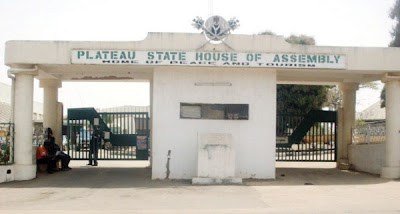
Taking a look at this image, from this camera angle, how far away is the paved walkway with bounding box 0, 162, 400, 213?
32.6 ft

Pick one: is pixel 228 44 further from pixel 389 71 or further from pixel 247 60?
pixel 389 71

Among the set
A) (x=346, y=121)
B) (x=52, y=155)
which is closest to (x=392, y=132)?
(x=346, y=121)

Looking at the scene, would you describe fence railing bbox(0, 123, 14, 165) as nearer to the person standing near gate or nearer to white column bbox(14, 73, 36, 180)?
white column bbox(14, 73, 36, 180)

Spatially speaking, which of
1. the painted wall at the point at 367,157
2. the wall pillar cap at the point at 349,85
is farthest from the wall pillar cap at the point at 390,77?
the wall pillar cap at the point at 349,85

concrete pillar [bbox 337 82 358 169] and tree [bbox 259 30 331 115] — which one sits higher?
tree [bbox 259 30 331 115]

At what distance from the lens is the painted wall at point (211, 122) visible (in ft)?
49.4

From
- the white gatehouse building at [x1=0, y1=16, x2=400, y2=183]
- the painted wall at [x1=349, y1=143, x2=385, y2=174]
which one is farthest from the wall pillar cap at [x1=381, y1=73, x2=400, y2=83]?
the painted wall at [x1=349, y1=143, x2=385, y2=174]

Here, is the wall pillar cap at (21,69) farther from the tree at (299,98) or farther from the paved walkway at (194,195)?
the tree at (299,98)

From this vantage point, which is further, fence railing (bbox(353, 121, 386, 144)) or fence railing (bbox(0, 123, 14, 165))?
fence railing (bbox(353, 121, 386, 144))

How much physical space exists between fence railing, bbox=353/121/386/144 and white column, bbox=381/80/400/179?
3.43 feet

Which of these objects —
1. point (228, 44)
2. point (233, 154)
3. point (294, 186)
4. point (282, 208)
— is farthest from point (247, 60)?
point (282, 208)

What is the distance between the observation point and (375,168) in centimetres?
1708

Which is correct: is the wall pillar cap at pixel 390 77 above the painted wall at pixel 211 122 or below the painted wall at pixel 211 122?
above

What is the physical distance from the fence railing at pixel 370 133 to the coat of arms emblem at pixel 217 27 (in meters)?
6.19
